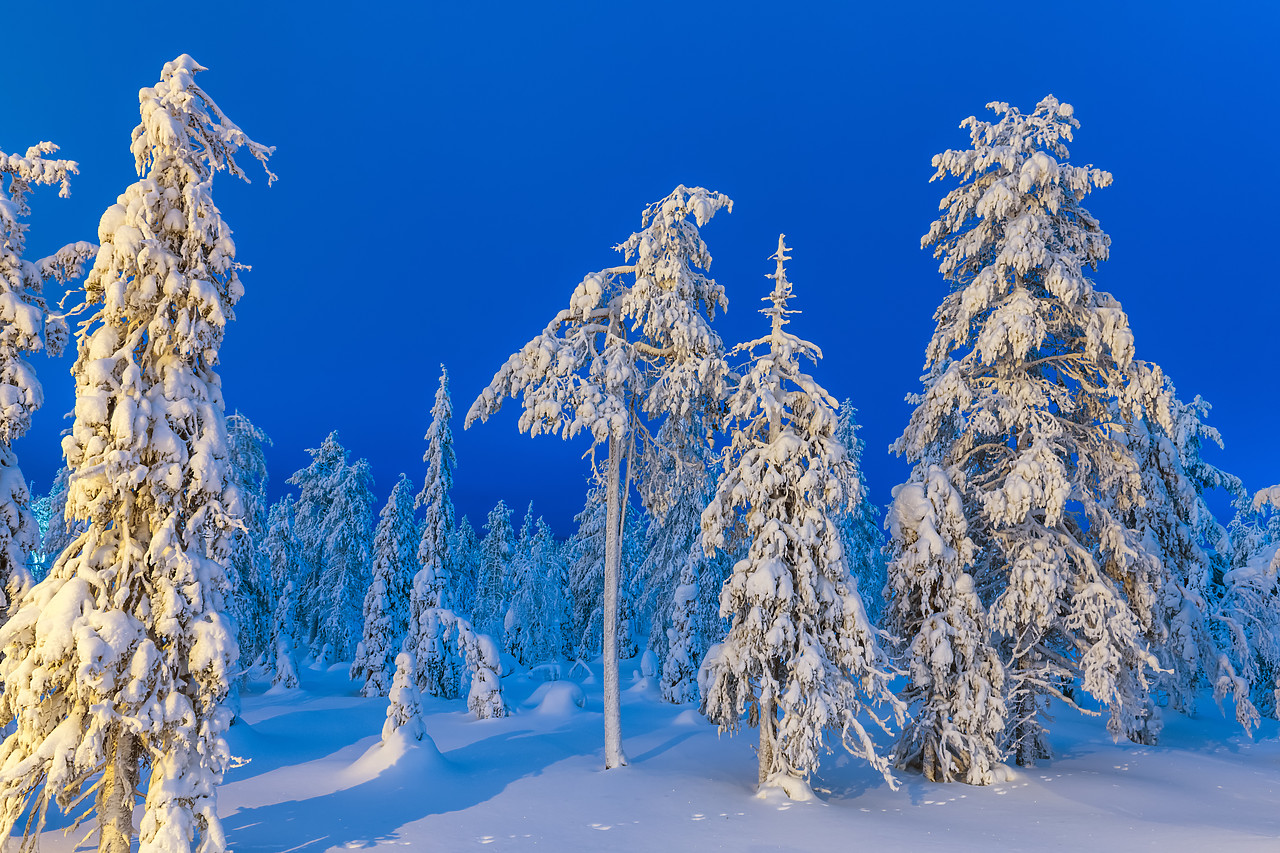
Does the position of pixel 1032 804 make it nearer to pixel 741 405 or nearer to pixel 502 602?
pixel 741 405

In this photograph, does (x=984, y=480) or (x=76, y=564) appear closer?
(x=76, y=564)

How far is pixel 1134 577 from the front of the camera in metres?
16.3

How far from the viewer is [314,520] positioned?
41594mm

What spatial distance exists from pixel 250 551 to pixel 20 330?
1256 centimetres

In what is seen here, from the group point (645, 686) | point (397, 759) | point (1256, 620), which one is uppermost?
point (1256, 620)

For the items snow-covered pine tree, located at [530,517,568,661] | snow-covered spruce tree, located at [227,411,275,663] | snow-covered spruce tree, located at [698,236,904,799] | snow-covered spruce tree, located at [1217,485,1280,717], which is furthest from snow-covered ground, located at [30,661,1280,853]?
snow-covered pine tree, located at [530,517,568,661]

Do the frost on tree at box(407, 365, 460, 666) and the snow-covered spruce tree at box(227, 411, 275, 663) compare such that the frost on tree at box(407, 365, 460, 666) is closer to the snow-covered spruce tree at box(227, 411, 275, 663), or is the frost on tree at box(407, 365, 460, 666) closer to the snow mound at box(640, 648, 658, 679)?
the snow-covered spruce tree at box(227, 411, 275, 663)

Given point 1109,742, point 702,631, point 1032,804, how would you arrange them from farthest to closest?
1. point 702,631
2. point 1109,742
3. point 1032,804

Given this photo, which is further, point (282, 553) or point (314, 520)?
point (314, 520)

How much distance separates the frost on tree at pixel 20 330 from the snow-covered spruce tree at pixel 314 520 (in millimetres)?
25927

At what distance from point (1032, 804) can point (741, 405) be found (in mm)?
9002

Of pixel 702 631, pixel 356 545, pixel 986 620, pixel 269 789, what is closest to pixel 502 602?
pixel 356 545

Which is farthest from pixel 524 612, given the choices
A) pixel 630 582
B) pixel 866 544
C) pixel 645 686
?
pixel 866 544

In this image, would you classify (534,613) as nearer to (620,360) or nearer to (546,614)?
(546,614)
